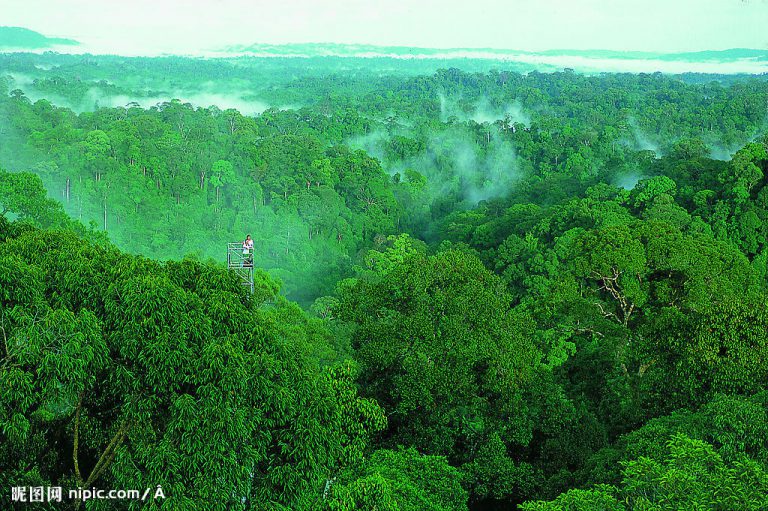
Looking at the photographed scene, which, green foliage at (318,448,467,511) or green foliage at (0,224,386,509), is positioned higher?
green foliage at (0,224,386,509)

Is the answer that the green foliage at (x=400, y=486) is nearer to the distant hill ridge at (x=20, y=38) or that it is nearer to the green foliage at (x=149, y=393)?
the green foliage at (x=149, y=393)

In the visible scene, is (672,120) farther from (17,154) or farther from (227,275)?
(227,275)

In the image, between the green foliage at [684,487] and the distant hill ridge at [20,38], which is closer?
the green foliage at [684,487]

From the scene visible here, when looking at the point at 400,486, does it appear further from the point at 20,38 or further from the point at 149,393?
the point at 20,38

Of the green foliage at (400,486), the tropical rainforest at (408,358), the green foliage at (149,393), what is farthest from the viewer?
the green foliage at (400,486)

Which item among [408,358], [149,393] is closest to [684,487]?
[149,393]

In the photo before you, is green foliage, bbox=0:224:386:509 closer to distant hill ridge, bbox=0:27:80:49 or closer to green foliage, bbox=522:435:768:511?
green foliage, bbox=522:435:768:511

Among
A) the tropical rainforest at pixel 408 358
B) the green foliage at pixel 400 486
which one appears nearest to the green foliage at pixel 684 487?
the tropical rainforest at pixel 408 358

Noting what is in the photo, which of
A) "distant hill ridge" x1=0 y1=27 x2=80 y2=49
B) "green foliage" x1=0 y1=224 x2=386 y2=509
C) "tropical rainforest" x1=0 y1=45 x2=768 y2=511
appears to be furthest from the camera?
"distant hill ridge" x1=0 y1=27 x2=80 y2=49

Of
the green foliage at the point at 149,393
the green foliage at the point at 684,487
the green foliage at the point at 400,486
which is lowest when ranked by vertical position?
the green foliage at the point at 400,486

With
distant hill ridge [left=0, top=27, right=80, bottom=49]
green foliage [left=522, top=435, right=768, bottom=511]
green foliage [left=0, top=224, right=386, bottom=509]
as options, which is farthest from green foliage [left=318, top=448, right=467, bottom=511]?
distant hill ridge [left=0, top=27, right=80, bottom=49]

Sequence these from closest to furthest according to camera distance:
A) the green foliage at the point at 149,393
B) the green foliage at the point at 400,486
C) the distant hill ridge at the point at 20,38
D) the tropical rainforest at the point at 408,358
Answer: the green foliage at the point at 149,393, the tropical rainforest at the point at 408,358, the green foliage at the point at 400,486, the distant hill ridge at the point at 20,38

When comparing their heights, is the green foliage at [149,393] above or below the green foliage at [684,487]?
above
